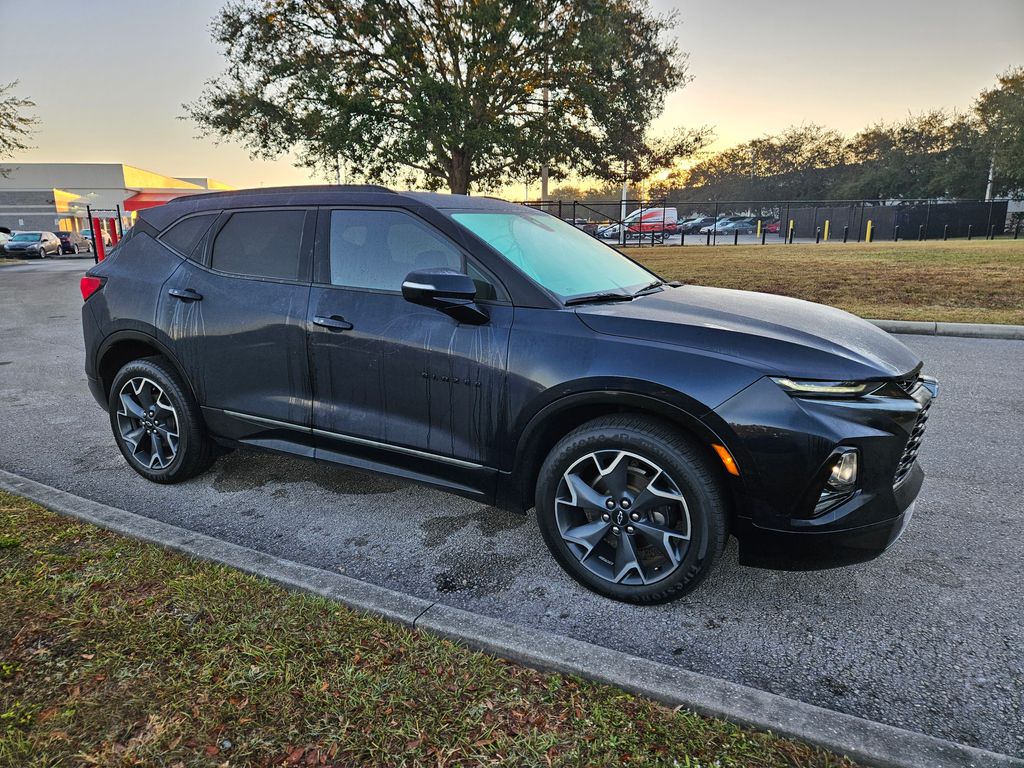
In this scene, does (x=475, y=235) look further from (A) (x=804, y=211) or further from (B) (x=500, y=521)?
(A) (x=804, y=211)

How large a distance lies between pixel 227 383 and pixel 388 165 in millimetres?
18509

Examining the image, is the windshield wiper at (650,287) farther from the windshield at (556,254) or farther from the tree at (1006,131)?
the tree at (1006,131)

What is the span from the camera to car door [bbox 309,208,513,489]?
294cm

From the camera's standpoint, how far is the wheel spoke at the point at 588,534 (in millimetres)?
2762

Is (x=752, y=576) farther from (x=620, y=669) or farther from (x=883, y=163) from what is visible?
(x=883, y=163)

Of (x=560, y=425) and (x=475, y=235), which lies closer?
(x=560, y=425)

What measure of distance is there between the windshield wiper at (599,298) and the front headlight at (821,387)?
96 cm

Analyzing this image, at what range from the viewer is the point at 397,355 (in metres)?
3.09

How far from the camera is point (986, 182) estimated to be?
50.9m

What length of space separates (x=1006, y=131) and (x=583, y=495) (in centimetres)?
5686

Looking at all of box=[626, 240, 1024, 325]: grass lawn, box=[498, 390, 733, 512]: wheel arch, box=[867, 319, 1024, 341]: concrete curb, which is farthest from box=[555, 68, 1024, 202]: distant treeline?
box=[498, 390, 733, 512]: wheel arch

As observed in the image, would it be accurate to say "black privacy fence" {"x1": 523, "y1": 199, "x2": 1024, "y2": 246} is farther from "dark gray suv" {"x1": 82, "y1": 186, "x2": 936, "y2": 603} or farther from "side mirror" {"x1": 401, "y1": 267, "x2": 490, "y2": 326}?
"side mirror" {"x1": 401, "y1": 267, "x2": 490, "y2": 326}

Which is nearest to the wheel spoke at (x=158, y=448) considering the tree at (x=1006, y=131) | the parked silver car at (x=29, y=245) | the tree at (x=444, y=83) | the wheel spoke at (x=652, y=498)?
the wheel spoke at (x=652, y=498)

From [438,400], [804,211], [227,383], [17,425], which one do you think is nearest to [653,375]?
[438,400]
